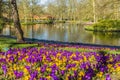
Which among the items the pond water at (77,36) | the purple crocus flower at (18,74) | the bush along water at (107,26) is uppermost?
the bush along water at (107,26)

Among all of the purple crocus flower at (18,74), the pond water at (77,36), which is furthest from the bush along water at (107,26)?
the purple crocus flower at (18,74)

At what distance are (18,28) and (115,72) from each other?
1332 centimetres

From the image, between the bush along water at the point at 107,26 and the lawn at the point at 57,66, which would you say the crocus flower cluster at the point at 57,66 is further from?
the bush along water at the point at 107,26

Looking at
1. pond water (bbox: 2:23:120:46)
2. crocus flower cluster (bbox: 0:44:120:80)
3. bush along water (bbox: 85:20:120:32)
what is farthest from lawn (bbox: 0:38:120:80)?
bush along water (bbox: 85:20:120:32)

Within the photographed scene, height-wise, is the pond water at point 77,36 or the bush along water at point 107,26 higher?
the bush along water at point 107,26

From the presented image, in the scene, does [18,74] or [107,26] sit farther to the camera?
[107,26]

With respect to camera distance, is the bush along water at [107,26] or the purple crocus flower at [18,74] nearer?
the purple crocus flower at [18,74]

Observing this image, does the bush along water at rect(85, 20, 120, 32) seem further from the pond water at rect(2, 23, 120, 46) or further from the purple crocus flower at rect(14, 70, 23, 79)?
the purple crocus flower at rect(14, 70, 23, 79)

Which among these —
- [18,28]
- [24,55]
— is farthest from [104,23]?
[24,55]

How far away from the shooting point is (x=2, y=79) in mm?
7652

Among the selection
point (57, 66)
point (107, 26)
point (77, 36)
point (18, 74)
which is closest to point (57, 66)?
point (57, 66)

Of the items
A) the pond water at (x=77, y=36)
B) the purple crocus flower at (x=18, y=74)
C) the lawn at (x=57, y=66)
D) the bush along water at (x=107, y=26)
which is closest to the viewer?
the lawn at (x=57, y=66)

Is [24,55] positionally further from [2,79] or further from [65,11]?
[65,11]

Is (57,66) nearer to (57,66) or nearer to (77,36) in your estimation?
(57,66)
